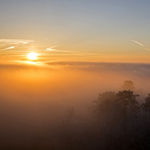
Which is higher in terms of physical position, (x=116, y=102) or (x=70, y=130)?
(x=116, y=102)

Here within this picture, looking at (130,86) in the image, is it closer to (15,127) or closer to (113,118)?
(113,118)

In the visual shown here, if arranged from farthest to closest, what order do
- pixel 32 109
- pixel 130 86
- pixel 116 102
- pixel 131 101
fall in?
1. pixel 130 86
2. pixel 32 109
3. pixel 116 102
4. pixel 131 101

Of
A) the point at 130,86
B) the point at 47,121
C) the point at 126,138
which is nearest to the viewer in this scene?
the point at 126,138

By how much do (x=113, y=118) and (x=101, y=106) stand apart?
3.69 metres

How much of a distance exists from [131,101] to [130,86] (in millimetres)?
25827

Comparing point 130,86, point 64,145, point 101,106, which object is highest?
point 130,86

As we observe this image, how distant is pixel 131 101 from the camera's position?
2800 cm

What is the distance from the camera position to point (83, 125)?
33844 mm

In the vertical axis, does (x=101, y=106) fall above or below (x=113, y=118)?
above

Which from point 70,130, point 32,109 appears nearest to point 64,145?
point 70,130

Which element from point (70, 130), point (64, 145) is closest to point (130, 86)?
point (70, 130)

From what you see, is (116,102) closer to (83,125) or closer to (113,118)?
(113,118)

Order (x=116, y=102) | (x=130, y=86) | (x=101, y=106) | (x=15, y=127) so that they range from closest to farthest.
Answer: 1. (x=116, y=102)
2. (x=101, y=106)
3. (x=15, y=127)
4. (x=130, y=86)

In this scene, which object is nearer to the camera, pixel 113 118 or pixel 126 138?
pixel 126 138
